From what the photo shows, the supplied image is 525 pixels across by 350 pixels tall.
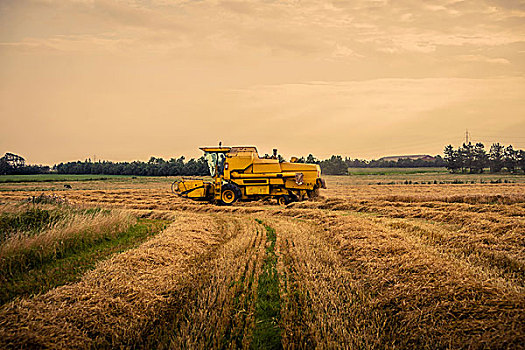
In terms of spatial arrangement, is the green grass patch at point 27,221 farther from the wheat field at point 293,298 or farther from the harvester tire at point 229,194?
the harvester tire at point 229,194

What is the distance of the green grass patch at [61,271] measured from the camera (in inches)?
235

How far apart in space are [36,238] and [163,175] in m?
66.8

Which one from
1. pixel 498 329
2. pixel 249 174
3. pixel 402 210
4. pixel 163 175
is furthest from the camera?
pixel 163 175

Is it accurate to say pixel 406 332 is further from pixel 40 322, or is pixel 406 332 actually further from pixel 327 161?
pixel 327 161

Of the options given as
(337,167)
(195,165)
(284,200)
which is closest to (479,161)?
(337,167)

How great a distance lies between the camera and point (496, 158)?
267 feet

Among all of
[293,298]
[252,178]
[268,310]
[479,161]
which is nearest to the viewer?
[268,310]

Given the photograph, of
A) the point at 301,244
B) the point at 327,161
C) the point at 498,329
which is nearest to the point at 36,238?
the point at 301,244

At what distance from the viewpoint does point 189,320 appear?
15.8 ft

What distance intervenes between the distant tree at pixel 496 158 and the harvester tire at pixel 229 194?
78.0 m

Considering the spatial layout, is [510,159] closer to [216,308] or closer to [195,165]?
[195,165]

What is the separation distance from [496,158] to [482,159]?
3.79m

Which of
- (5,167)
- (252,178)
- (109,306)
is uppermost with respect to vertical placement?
(5,167)

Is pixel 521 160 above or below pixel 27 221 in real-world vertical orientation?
above
